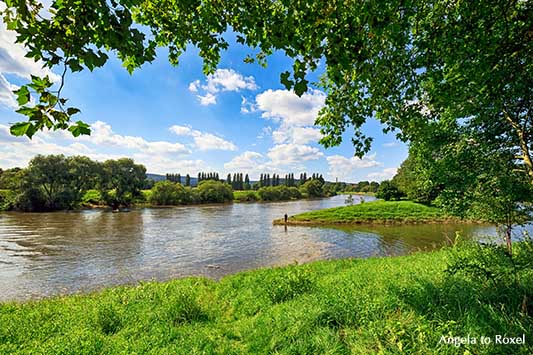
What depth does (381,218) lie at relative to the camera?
32000 millimetres

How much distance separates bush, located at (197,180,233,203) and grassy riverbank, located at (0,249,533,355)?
59071 mm

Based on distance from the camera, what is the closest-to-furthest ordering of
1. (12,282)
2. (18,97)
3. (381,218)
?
1. (18,97)
2. (12,282)
3. (381,218)

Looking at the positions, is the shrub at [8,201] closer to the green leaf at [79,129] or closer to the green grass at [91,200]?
the green grass at [91,200]

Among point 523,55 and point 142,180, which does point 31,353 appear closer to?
point 523,55

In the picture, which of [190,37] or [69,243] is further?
[69,243]

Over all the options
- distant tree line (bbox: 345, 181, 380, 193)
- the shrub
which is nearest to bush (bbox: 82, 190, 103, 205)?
the shrub

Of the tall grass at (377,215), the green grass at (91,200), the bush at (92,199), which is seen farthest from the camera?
→ the bush at (92,199)

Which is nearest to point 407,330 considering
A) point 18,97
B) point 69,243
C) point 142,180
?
point 18,97

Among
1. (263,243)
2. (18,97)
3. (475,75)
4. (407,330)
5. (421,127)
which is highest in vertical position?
(475,75)

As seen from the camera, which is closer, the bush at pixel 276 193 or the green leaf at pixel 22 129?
the green leaf at pixel 22 129

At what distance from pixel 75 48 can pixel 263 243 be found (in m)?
20.2

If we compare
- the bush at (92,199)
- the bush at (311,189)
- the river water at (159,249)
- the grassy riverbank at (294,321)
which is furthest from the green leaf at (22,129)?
the bush at (311,189)

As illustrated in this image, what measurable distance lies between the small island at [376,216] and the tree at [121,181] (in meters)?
38.8

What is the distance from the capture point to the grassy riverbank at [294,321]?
3.71 m
